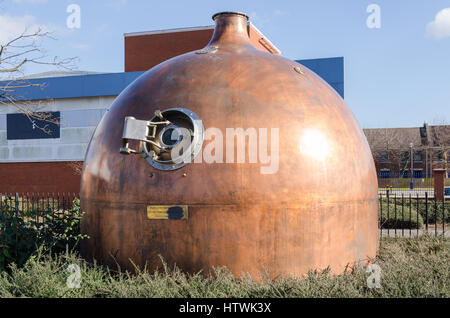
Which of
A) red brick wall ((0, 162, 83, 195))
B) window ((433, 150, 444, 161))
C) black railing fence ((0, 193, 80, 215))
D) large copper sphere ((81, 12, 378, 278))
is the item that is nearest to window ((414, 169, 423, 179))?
window ((433, 150, 444, 161))

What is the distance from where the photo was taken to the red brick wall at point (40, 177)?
24703 millimetres

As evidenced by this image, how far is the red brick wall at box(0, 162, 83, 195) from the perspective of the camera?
973 inches

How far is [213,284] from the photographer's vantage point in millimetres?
4898

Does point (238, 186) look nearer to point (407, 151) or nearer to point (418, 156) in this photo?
point (407, 151)

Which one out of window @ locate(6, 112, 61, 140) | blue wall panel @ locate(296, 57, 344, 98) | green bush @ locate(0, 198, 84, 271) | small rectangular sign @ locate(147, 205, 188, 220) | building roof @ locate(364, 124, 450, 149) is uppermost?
blue wall panel @ locate(296, 57, 344, 98)

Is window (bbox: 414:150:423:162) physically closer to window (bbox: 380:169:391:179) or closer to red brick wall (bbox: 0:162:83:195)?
window (bbox: 380:169:391:179)

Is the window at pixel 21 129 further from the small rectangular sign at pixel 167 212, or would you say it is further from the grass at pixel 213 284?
the small rectangular sign at pixel 167 212

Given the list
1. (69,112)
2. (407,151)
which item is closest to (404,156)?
Result: (407,151)

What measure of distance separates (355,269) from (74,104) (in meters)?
21.7

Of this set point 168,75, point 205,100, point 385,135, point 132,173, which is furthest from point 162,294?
point 385,135

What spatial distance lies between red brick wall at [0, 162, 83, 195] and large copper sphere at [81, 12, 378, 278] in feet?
64.3

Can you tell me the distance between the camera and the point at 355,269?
5.70 m

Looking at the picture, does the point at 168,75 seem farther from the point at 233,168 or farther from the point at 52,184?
the point at 52,184

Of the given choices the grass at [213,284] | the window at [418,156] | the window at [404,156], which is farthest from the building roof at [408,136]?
the grass at [213,284]
